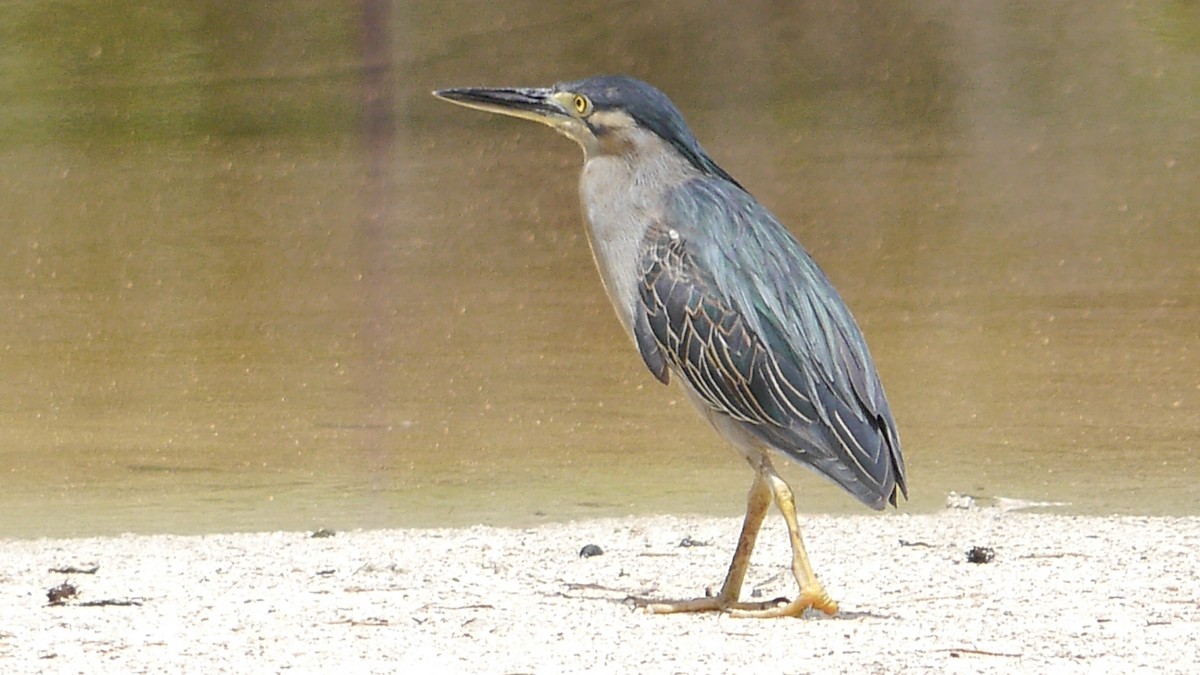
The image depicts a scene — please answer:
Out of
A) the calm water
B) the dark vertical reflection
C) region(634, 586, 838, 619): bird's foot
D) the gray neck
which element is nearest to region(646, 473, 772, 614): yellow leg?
region(634, 586, 838, 619): bird's foot

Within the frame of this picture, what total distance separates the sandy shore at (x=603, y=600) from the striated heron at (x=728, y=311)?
0.90 feet

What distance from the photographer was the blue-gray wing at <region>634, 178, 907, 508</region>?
343cm

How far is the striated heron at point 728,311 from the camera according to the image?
343cm

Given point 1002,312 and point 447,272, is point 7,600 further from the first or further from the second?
point 1002,312

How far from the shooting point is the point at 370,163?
15.5 feet

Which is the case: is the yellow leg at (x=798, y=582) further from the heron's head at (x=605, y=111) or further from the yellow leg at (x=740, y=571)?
the heron's head at (x=605, y=111)

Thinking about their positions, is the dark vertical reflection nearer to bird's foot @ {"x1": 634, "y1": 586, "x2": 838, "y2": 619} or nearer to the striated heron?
the striated heron

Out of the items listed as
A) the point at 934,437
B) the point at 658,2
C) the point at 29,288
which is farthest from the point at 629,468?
the point at 29,288

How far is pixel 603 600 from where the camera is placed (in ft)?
11.8

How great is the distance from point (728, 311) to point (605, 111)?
Result: 0.51m

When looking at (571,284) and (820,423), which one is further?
(571,284)

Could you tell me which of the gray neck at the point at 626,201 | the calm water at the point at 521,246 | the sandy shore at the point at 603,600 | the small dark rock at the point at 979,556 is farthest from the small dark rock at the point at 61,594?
the small dark rock at the point at 979,556

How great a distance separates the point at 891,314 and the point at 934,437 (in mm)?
332

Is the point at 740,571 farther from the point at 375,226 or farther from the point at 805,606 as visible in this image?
the point at 375,226
